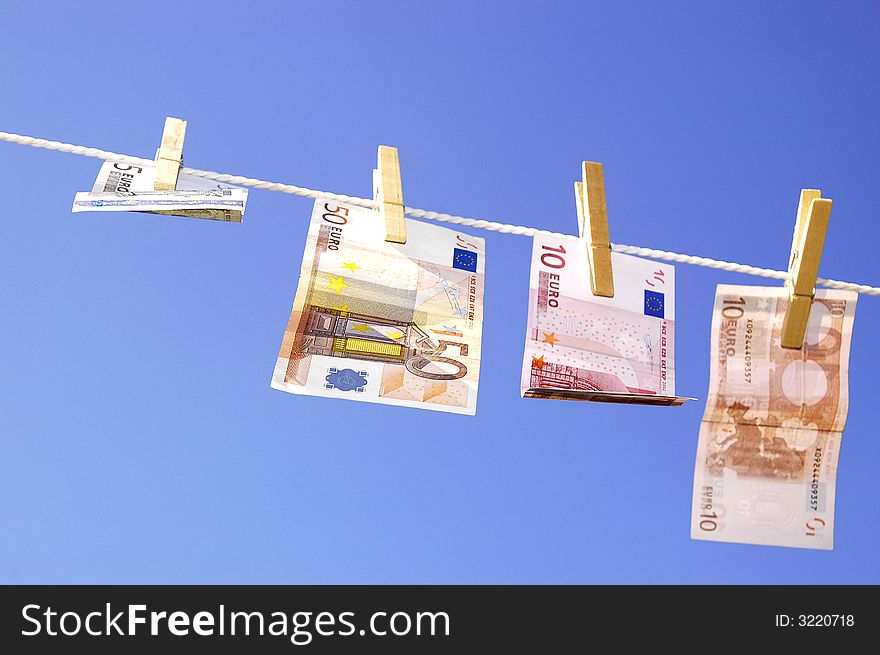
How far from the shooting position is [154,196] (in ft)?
5.19

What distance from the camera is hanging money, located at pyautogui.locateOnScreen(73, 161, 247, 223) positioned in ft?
5.09

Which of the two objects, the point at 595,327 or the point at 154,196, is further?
the point at 595,327

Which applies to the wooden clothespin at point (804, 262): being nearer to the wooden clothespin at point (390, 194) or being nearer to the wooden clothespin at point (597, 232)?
the wooden clothespin at point (597, 232)

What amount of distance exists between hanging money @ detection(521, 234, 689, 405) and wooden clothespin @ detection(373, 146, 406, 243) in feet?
0.76

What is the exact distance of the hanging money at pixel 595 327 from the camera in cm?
167

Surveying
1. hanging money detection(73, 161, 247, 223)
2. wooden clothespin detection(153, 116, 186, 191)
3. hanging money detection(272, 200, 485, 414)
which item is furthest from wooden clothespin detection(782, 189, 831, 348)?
wooden clothespin detection(153, 116, 186, 191)

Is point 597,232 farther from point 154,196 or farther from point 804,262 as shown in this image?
point 154,196

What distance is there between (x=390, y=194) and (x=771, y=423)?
75cm

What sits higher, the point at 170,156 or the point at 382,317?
the point at 170,156

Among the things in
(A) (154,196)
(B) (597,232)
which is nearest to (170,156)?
(A) (154,196)

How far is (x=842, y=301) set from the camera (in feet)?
5.68

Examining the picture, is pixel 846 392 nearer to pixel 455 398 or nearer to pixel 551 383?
pixel 551 383

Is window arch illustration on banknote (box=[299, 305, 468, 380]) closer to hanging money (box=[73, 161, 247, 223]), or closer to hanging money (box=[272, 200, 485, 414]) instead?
hanging money (box=[272, 200, 485, 414])

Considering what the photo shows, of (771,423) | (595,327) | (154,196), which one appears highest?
(154,196)
